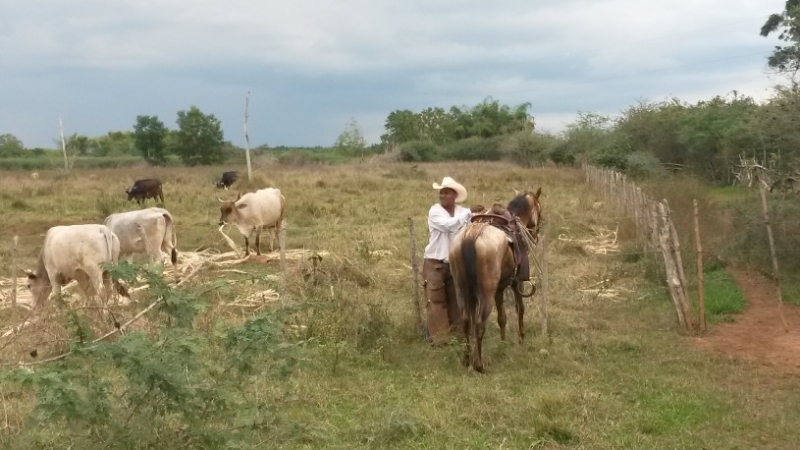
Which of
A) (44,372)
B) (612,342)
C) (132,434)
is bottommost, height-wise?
(612,342)

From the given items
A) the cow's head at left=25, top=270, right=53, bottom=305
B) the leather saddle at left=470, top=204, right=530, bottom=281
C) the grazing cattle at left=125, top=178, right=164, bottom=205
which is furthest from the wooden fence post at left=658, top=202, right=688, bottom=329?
the grazing cattle at left=125, top=178, right=164, bottom=205

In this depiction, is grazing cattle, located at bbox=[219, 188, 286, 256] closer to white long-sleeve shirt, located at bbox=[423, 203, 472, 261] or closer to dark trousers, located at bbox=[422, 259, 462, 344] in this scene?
dark trousers, located at bbox=[422, 259, 462, 344]

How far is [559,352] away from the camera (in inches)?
289

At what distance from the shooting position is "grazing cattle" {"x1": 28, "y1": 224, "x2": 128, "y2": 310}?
28.9ft

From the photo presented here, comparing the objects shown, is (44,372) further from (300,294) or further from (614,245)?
(614,245)

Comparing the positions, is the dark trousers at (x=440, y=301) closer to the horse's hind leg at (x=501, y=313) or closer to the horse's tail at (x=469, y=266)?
the horse's hind leg at (x=501, y=313)

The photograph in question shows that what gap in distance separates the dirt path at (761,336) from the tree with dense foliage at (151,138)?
158 ft

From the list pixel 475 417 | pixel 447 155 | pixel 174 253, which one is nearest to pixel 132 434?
pixel 475 417

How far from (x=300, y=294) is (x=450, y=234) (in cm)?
259

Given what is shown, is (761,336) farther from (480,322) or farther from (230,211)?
(230,211)

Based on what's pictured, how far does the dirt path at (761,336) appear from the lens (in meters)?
7.39

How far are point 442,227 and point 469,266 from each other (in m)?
0.70

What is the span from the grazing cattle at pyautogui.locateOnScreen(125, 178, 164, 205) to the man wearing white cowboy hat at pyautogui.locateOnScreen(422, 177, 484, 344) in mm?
16266

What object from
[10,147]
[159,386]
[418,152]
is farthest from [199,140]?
[159,386]
